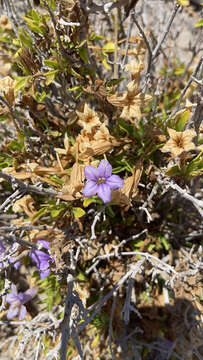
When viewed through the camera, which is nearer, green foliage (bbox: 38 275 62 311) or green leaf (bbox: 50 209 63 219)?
green leaf (bbox: 50 209 63 219)

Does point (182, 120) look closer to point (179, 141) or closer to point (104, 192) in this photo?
point (179, 141)

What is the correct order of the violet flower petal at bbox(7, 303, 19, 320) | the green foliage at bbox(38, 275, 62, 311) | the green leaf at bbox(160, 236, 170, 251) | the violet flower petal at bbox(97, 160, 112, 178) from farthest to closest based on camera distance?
the green leaf at bbox(160, 236, 170, 251), the green foliage at bbox(38, 275, 62, 311), the violet flower petal at bbox(7, 303, 19, 320), the violet flower petal at bbox(97, 160, 112, 178)

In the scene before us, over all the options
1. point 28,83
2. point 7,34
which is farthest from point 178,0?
point 7,34

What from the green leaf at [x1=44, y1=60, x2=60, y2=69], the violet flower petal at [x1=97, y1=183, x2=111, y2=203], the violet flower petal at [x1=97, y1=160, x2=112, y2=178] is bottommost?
the violet flower petal at [x1=97, y1=183, x2=111, y2=203]

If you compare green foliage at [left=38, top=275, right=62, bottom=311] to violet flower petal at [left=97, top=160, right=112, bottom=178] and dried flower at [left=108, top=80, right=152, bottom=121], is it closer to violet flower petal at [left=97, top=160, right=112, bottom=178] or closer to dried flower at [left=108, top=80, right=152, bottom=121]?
violet flower petal at [left=97, top=160, right=112, bottom=178]

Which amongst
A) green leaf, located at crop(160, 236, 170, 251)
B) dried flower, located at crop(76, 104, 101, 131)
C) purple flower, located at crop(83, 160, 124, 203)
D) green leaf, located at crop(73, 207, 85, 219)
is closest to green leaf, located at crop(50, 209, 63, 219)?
green leaf, located at crop(73, 207, 85, 219)

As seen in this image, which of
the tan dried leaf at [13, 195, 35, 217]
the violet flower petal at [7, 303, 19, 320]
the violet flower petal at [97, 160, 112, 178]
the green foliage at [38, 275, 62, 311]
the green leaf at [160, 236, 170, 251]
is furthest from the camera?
the green leaf at [160, 236, 170, 251]

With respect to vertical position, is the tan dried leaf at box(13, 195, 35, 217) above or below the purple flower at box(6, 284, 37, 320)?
above
